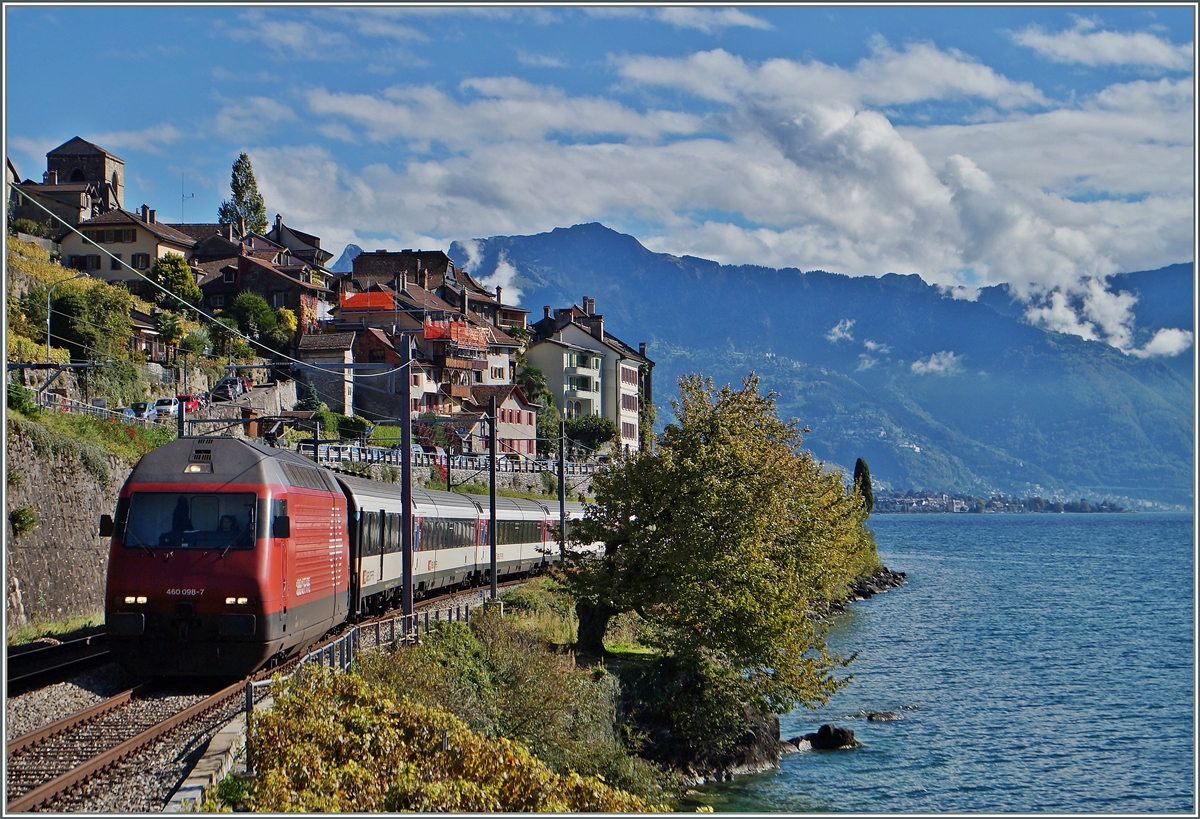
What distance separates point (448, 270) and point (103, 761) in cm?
12376

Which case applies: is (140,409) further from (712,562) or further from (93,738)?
(93,738)

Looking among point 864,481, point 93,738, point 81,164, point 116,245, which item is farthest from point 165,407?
point 81,164

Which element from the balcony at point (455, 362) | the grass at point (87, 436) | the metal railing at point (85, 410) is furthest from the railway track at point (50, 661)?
the balcony at point (455, 362)

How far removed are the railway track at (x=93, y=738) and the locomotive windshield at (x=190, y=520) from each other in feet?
7.49

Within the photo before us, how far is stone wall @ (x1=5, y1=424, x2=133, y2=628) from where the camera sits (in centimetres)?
2852

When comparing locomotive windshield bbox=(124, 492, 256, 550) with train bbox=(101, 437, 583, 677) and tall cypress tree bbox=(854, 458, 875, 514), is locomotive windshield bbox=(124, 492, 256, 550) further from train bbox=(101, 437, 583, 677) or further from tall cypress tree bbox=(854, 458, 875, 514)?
tall cypress tree bbox=(854, 458, 875, 514)

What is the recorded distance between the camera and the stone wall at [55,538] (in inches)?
1123

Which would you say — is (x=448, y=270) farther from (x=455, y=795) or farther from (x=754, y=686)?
(x=455, y=795)

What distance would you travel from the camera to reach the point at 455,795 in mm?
13273

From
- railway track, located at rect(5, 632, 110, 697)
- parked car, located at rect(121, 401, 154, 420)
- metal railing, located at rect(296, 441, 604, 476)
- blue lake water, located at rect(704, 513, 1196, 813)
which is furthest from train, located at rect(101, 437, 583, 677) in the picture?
parked car, located at rect(121, 401, 154, 420)

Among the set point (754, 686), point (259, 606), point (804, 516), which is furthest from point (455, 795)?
point (804, 516)

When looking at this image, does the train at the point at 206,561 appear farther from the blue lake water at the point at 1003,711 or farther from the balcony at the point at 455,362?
the balcony at the point at 455,362

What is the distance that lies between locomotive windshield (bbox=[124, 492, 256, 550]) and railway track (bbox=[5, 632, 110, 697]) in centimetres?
257

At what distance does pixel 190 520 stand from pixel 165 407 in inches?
1449
